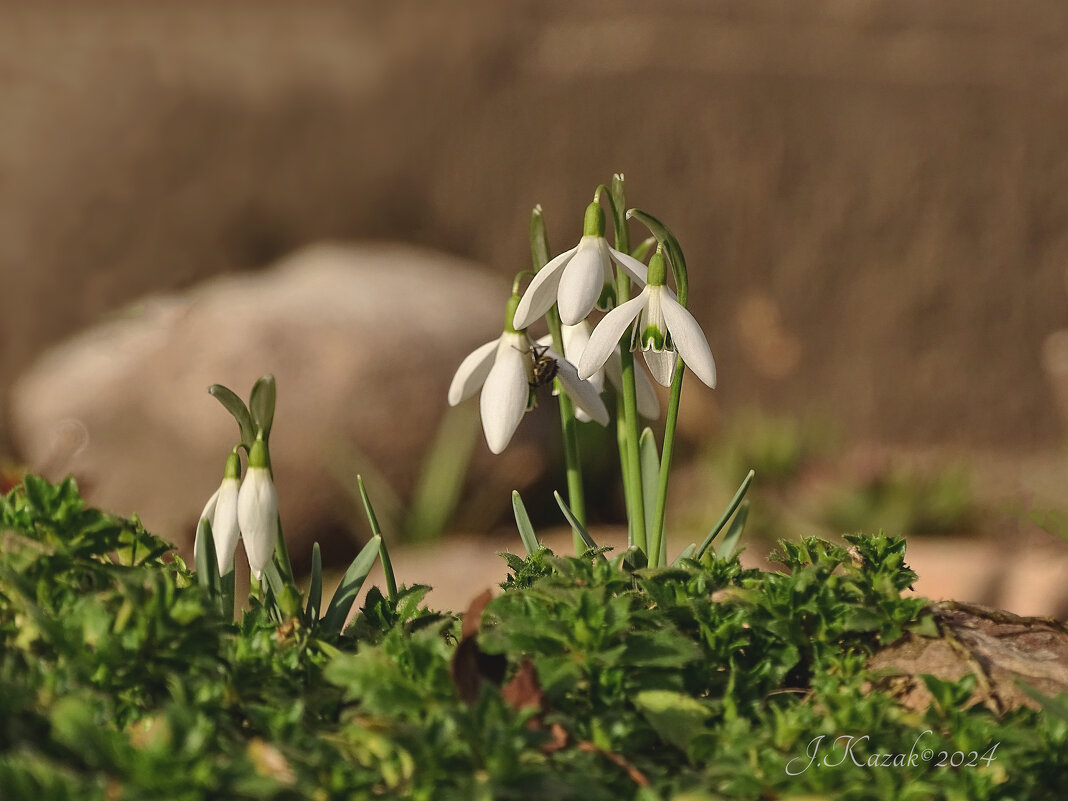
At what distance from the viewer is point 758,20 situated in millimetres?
5164

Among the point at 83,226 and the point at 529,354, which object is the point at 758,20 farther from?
the point at 529,354

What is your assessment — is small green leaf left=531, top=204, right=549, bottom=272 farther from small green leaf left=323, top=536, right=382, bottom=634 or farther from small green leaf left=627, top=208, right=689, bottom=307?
small green leaf left=323, top=536, right=382, bottom=634

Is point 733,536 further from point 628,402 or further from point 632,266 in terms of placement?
point 632,266

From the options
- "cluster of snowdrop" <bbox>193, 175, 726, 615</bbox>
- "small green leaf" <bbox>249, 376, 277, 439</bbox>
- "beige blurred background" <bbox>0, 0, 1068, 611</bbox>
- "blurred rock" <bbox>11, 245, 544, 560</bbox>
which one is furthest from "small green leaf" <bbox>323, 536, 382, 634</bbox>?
"beige blurred background" <bbox>0, 0, 1068, 611</bbox>

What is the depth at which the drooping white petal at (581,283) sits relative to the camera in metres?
1.46

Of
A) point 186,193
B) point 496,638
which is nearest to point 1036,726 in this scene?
point 496,638

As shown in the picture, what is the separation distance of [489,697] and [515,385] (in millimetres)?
695

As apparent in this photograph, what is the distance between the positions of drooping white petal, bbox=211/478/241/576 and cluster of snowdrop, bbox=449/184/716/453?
1.19ft

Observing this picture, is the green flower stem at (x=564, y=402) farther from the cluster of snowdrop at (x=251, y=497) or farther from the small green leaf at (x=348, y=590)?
the cluster of snowdrop at (x=251, y=497)

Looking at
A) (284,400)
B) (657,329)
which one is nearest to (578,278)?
(657,329)

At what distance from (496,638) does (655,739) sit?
0.21 m

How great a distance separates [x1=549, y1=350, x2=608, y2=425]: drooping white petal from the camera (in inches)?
63.8

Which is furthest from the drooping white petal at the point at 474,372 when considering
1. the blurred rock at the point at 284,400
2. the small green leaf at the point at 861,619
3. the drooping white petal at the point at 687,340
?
the blurred rock at the point at 284,400

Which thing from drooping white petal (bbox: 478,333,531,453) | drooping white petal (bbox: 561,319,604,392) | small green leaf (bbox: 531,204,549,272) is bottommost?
drooping white petal (bbox: 478,333,531,453)
